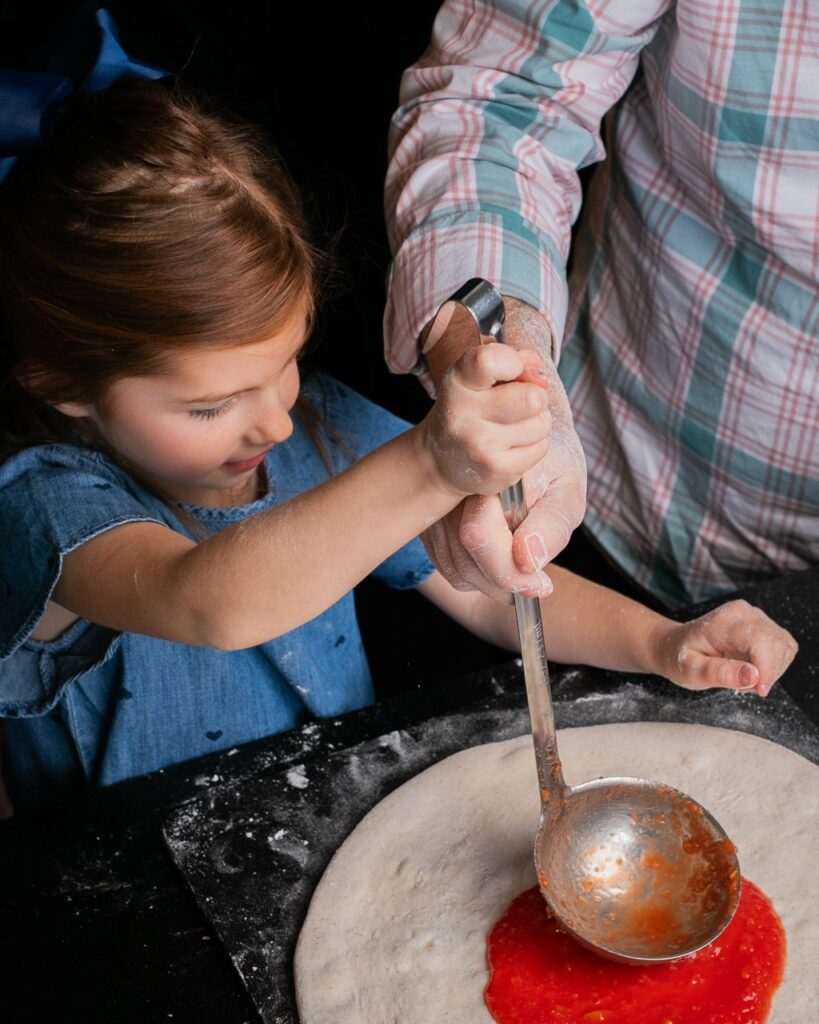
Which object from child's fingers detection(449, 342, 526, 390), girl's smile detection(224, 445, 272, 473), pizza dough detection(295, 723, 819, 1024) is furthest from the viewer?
girl's smile detection(224, 445, 272, 473)

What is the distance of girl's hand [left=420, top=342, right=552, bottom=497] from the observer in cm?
79

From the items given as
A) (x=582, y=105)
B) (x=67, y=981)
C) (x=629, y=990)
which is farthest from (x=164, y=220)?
(x=629, y=990)

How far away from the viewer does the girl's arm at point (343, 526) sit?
0.81 meters

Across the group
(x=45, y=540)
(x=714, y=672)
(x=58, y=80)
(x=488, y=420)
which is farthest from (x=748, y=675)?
(x=58, y=80)

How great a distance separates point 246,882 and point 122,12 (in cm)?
135

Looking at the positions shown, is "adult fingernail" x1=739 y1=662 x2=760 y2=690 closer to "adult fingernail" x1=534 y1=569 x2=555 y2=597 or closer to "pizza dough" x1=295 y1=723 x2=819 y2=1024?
"pizza dough" x1=295 y1=723 x2=819 y2=1024

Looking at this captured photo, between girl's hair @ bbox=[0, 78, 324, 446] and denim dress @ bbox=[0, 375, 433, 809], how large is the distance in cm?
11

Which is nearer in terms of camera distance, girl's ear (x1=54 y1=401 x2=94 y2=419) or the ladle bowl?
the ladle bowl

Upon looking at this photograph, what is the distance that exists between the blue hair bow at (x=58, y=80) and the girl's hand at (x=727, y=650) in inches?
29.8

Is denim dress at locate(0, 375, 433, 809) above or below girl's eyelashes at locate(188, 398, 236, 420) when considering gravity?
below

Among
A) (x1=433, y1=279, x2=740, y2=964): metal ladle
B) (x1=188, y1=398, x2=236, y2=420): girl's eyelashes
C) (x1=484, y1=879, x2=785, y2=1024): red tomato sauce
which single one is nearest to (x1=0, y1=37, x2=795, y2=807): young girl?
(x1=188, y1=398, x2=236, y2=420): girl's eyelashes

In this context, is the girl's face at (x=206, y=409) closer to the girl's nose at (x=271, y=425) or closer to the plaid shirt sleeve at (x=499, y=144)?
the girl's nose at (x=271, y=425)

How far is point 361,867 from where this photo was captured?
1.01 meters

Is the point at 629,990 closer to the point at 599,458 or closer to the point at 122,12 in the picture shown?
the point at 599,458
